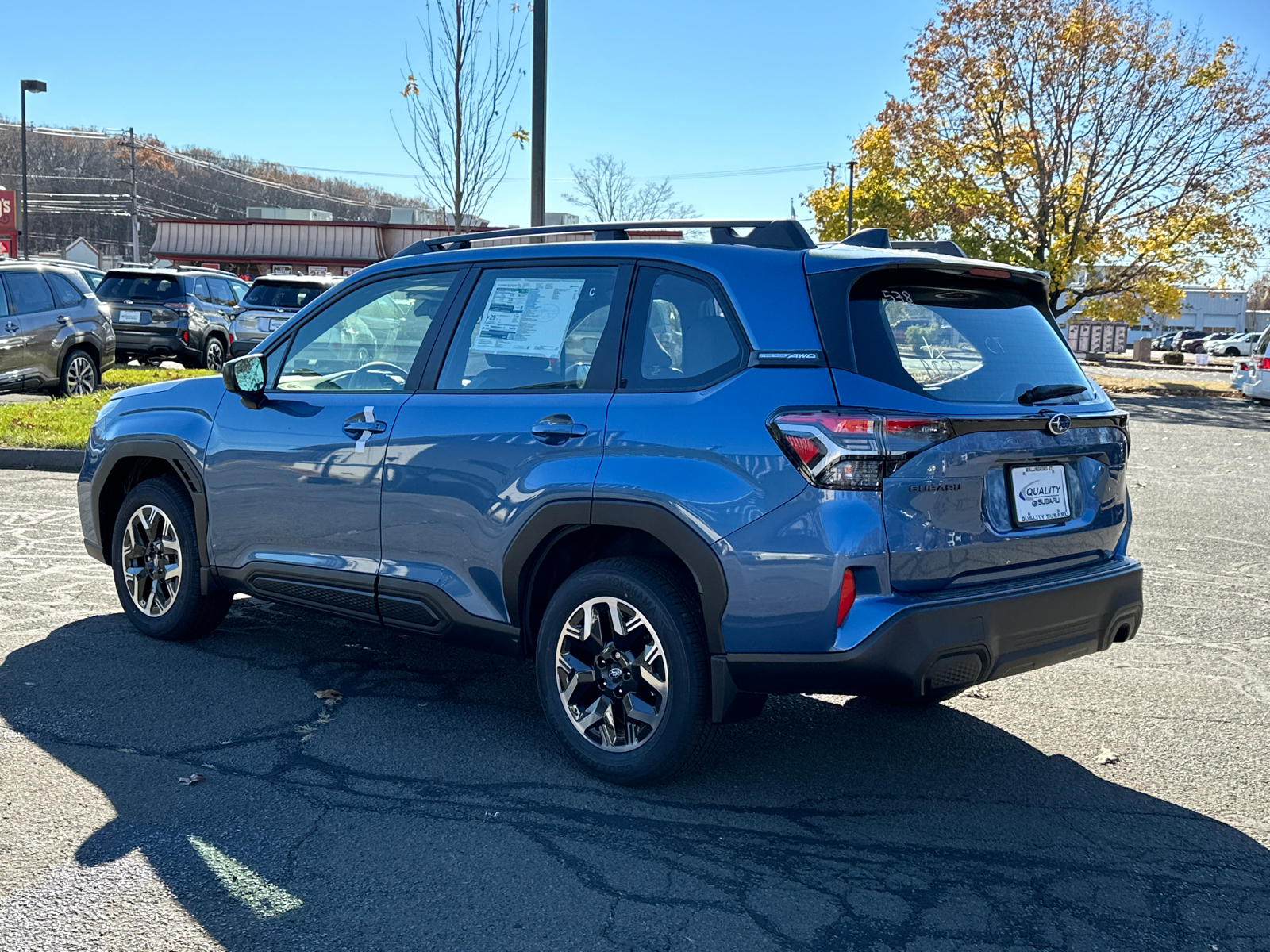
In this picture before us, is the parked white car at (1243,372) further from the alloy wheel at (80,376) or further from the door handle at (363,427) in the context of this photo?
the door handle at (363,427)

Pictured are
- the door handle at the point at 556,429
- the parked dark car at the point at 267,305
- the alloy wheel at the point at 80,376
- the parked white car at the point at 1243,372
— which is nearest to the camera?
the door handle at the point at 556,429

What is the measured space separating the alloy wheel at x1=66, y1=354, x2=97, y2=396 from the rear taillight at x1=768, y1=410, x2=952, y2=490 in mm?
13877

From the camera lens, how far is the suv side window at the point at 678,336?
12.5ft

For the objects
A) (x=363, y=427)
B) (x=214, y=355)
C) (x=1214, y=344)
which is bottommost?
(x=214, y=355)

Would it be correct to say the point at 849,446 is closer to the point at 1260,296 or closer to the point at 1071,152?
the point at 1071,152

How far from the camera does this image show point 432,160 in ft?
48.6

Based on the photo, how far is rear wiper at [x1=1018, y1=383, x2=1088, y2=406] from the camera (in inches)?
154

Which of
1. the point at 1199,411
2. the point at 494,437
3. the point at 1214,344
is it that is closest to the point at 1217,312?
the point at 1214,344

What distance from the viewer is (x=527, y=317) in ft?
14.5

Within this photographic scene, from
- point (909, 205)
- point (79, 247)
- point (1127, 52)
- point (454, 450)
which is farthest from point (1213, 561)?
point (79, 247)

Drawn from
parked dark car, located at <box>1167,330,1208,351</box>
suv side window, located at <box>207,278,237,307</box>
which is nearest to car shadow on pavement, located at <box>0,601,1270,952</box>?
suv side window, located at <box>207,278,237,307</box>

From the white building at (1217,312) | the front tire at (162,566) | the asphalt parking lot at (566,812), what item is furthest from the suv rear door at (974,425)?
the white building at (1217,312)

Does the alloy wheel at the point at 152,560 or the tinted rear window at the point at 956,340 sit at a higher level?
the tinted rear window at the point at 956,340

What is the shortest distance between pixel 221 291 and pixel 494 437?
755 inches
